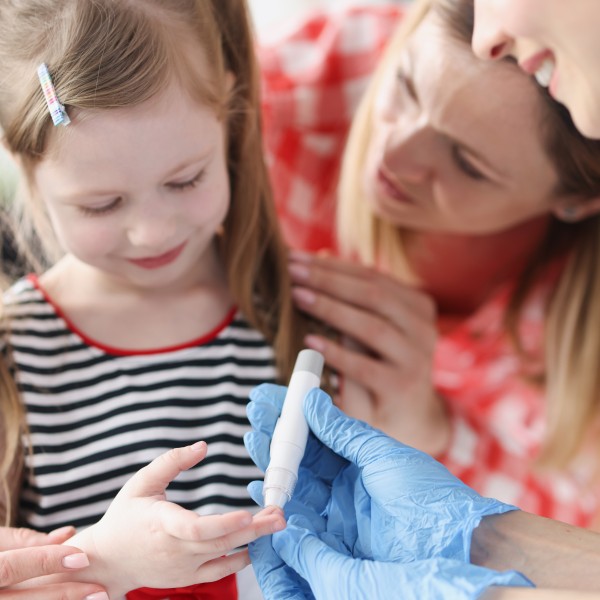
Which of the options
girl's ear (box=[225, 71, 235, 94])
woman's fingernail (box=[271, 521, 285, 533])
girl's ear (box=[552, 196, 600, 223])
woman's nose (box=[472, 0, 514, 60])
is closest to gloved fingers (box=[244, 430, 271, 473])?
woman's fingernail (box=[271, 521, 285, 533])

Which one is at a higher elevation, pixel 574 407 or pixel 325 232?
pixel 325 232

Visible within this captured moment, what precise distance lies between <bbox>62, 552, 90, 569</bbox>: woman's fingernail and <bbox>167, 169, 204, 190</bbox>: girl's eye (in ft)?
1.47

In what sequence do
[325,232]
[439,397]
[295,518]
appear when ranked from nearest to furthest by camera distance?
[295,518] < [439,397] < [325,232]

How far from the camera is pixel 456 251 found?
1744mm

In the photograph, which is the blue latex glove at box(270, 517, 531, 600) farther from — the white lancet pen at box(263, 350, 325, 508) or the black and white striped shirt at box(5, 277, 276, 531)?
the black and white striped shirt at box(5, 277, 276, 531)

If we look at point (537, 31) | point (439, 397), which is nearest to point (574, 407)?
point (439, 397)

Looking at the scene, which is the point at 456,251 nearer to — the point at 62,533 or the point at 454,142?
the point at 454,142

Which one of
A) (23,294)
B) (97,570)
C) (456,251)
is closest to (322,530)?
(97,570)

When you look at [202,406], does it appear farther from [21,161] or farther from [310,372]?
[21,161]

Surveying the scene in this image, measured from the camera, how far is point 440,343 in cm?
188

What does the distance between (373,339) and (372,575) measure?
1.67 ft

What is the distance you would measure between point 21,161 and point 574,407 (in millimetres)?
1118

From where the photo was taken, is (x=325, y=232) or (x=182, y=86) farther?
(x=325, y=232)

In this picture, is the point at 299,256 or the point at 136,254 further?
the point at 299,256
